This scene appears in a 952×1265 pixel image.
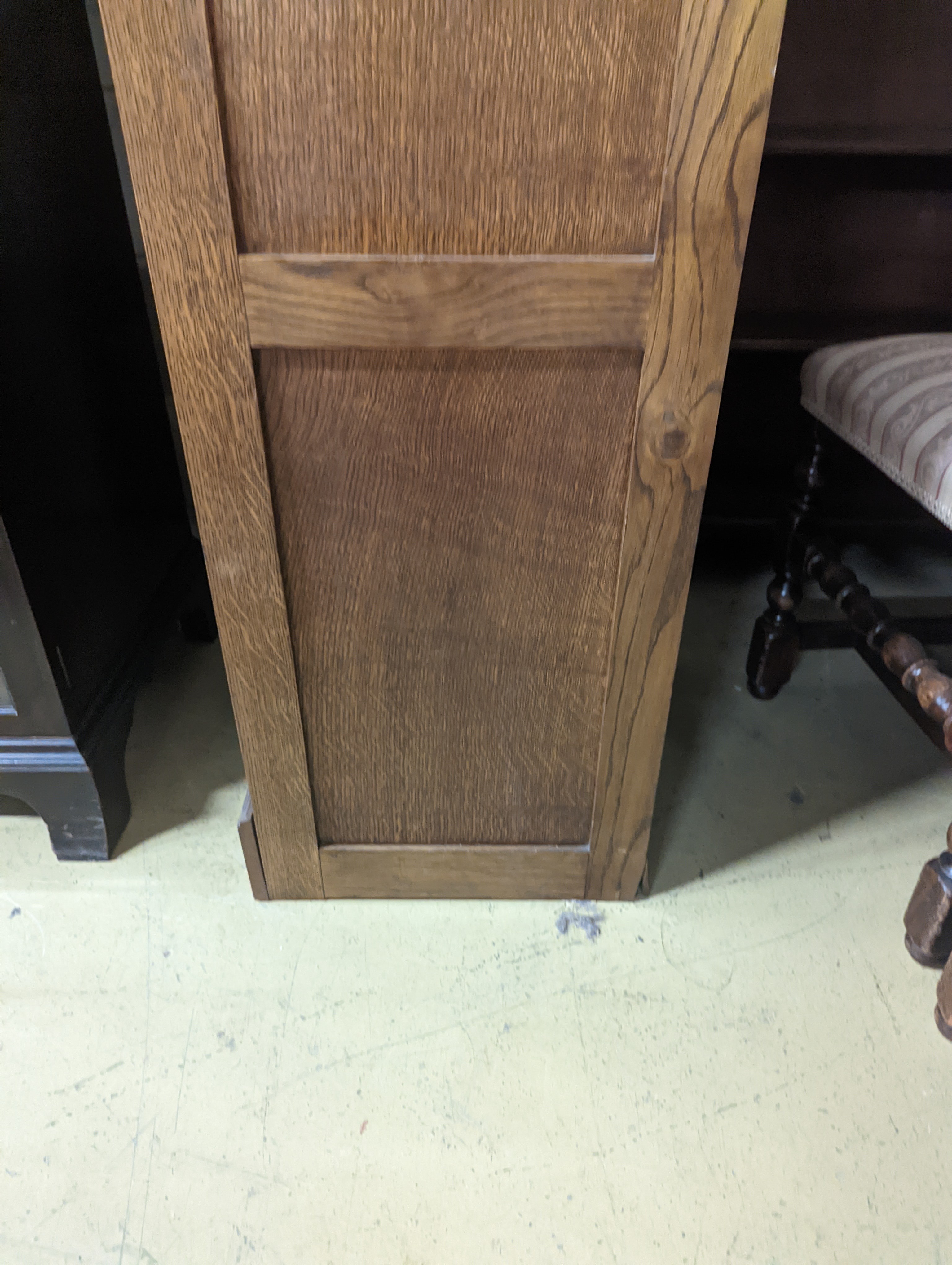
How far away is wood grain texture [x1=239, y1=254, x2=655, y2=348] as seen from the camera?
0.64 metres

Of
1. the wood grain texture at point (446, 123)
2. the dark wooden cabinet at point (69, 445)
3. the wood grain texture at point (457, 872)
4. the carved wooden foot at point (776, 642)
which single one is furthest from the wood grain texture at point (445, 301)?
the carved wooden foot at point (776, 642)

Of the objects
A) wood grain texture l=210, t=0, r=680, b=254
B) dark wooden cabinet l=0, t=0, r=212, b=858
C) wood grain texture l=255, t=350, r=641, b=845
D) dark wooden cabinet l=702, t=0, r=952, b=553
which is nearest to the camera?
wood grain texture l=210, t=0, r=680, b=254

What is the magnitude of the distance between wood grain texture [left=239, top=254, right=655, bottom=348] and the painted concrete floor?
2.25ft

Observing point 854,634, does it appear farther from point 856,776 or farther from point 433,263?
point 433,263

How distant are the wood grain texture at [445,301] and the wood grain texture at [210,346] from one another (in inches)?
1.2

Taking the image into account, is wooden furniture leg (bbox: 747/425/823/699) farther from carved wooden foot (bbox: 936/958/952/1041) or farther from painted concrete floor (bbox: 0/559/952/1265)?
carved wooden foot (bbox: 936/958/952/1041)

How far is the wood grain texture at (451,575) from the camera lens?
70 centimetres

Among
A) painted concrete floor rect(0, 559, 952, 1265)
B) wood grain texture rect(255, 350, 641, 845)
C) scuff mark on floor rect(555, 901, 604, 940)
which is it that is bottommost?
scuff mark on floor rect(555, 901, 604, 940)

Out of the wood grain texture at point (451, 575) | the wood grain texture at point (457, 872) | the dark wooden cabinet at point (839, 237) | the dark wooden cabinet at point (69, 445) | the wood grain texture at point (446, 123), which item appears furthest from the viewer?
the dark wooden cabinet at point (839, 237)

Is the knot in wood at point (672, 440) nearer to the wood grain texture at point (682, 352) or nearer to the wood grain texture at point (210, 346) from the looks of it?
the wood grain texture at point (682, 352)

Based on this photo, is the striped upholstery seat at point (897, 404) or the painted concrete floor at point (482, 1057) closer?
the painted concrete floor at point (482, 1057)

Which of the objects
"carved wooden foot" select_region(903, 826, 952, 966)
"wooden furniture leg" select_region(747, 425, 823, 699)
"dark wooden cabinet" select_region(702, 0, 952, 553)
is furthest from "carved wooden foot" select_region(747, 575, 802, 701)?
"carved wooden foot" select_region(903, 826, 952, 966)

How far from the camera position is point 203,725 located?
1292mm

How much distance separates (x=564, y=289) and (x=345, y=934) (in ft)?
2.48
